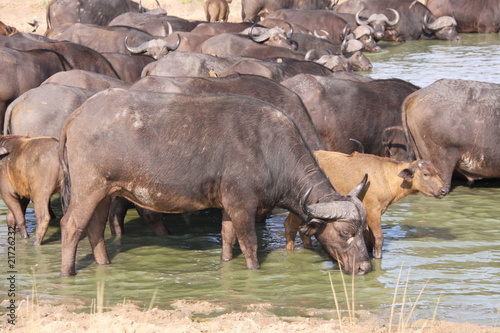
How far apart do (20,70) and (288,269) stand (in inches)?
265

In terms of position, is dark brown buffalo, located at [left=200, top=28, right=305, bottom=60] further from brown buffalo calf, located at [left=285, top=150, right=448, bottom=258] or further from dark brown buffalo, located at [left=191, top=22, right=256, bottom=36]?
brown buffalo calf, located at [left=285, top=150, right=448, bottom=258]

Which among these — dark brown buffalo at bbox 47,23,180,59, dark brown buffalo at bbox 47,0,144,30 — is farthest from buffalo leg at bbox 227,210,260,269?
dark brown buffalo at bbox 47,0,144,30

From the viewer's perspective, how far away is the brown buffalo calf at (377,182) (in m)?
8.40

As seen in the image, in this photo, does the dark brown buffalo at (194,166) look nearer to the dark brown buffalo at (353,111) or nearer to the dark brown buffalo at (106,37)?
the dark brown buffalo at (353,111)

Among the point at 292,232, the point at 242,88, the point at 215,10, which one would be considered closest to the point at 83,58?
the point at 242,88

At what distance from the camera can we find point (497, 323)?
646cm

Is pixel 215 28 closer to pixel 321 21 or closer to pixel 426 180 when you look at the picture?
pixel 321 21

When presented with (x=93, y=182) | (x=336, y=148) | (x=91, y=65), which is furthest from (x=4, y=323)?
(x=91, y=65)

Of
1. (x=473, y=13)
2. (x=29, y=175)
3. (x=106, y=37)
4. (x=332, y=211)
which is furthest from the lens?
(x=473, y=13)

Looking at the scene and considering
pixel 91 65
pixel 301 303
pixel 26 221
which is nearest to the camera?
pixel 301 303

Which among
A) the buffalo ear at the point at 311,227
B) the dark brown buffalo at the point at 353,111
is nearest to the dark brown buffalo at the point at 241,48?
the dark brown buffalo at the point at 353,111

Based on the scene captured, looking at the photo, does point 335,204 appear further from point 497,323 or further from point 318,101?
point 318,101

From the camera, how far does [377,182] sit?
8484 millimetres

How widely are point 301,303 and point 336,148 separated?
4.83 m
